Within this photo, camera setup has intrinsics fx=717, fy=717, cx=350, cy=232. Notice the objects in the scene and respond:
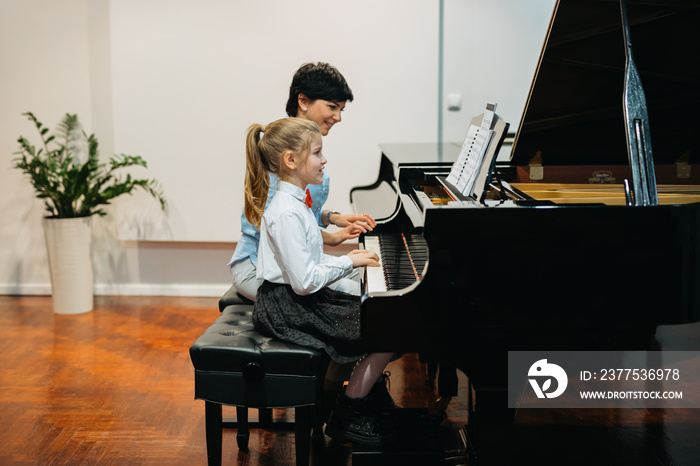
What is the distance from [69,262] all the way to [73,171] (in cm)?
57

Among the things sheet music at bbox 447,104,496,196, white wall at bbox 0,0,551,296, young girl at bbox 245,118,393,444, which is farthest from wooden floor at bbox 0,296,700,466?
white wall at bbox 0,0,551,296

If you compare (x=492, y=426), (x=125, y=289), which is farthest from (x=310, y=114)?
(x=125, y=289)

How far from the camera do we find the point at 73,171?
441cm

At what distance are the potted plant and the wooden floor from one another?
0.48m

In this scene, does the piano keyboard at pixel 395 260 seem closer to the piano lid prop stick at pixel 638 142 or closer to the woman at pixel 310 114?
the woman at pixel 310 114

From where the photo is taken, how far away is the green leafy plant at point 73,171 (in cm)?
443

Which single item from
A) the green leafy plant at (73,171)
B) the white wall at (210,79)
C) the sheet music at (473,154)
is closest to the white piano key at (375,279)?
the sheet music at (473,154)

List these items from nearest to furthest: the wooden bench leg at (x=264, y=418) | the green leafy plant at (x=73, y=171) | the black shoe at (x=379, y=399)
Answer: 1. the black shoe at (x=379, y=399)
2. the wooden bench leg at (x=264, y=418)
3. the green leafy plant at (x=73, y=171)

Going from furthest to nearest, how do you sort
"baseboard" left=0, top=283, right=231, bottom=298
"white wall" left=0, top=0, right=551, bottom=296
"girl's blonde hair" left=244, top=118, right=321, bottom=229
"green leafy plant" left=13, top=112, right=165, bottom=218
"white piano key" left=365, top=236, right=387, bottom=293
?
"baseboard" left=0, top=283, right=231, bottom=298 < "white wall" left=0, top=0, right=551, bottom=296 < "green leafy plant" left=13, top=112, right=165, bottom=218 < "girl's blonde hair" left=244, top=118, right=321, bottom=229 < "white piano key" left=365, top=236, right=387, bottom=293

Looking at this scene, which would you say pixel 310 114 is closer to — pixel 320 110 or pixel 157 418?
pixel 320 110

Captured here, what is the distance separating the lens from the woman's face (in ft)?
8.87

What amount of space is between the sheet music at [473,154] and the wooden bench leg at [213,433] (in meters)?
1.00

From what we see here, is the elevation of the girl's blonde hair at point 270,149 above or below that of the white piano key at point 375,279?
above

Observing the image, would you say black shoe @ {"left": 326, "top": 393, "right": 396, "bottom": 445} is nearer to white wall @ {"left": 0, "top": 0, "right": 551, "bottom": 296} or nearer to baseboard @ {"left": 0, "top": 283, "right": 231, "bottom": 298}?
white wall @ {"left": 0, "top": 0, "right": 551, "bottom": 296}
